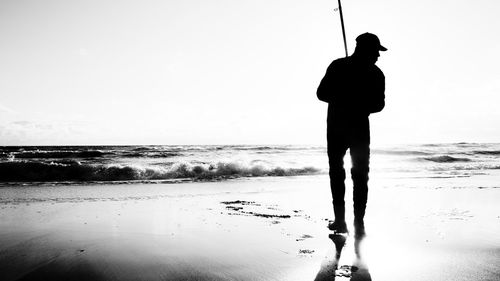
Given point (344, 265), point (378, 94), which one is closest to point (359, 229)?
point (344, 265)

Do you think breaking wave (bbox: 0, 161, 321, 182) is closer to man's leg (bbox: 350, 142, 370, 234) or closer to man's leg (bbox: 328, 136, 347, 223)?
man's leg (bbox: 328, 136, 347, 223)

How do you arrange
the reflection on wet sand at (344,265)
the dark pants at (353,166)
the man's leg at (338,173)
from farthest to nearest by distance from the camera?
the man's leg at (338,173)
the dark pants at (353,166)
the reflection on wet sand at (344,265)

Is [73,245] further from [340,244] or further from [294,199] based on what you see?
[294,199]

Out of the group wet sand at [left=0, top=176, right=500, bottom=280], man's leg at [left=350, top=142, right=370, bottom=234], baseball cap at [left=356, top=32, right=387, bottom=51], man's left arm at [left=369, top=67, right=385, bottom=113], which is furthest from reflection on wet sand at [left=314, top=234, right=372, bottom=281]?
baseball cap at [left=356, top=32, right=387, bottom=51]

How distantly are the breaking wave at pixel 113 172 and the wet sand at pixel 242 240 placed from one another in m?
5.00

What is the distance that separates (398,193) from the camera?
21.2 ft

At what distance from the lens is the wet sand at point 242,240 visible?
2385mm

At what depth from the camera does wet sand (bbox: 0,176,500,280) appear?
2.38 metres

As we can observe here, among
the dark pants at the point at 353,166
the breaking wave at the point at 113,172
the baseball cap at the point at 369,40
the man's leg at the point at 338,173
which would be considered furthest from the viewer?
the breaking wave at the point at 113,172

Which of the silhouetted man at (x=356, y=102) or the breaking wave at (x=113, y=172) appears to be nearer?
the silhouetted man at (x=356, y=102)

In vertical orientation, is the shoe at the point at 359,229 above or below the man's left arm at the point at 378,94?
below

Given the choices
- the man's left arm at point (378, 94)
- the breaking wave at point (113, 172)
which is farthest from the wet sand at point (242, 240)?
the breaking wave at point (113, 172)

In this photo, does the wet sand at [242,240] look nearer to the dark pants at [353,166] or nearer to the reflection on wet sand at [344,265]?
the reflection on wet sand at [344,265]

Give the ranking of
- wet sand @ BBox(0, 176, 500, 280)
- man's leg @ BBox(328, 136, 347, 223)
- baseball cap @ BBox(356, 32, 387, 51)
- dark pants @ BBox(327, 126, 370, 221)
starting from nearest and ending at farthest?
wet sand @ BBox(0, 176, 500, 280) → baseball cap @ BBox(356, 32, 387, 51) → dark pants @ BBox(327, 126, 370, 221) → man's leg @ BBox(328, 136, 347, 223)
